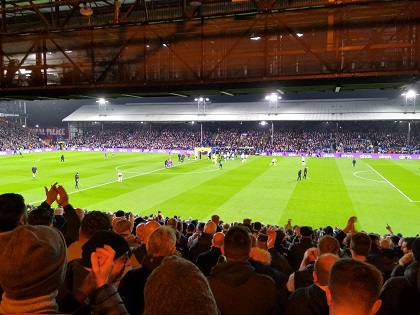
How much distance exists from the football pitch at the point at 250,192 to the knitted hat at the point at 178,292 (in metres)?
19.7

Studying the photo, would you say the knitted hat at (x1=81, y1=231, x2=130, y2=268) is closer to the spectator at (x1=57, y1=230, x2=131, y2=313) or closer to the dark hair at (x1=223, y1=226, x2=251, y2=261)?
the spectator at (x1=57, y1=230, x2=131, y2=313)

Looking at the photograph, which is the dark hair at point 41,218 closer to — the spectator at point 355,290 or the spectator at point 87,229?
the spectator at point 87,229

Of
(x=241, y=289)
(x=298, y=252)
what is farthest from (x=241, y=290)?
(x=298, y=252)

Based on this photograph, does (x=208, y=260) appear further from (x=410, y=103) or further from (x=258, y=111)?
(x=410, y=103)

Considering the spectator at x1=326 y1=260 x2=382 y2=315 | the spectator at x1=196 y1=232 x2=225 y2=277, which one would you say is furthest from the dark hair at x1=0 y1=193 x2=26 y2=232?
the spectator at x1=326 y1=260 x2=382 y2=315

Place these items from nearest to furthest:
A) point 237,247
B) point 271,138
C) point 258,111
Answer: point 237,247, point 271,138, point 258,111

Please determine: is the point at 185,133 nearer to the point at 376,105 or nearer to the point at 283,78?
the point at 376,105

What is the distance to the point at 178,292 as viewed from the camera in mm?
1857

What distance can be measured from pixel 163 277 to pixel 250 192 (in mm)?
28299

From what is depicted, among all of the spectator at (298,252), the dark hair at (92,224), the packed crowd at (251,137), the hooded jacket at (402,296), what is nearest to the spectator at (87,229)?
the dark hair at (92,224)

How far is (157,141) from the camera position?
3310 inches

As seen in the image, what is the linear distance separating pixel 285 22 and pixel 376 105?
72.4 metres

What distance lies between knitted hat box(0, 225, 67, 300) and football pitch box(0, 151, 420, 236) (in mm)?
19502

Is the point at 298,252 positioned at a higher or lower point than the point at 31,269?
lower
